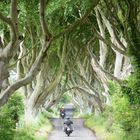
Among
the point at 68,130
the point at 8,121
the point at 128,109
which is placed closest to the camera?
the point at 8,121

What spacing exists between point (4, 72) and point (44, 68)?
15208mm

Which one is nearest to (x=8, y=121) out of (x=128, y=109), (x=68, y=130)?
(x=128, y=109)

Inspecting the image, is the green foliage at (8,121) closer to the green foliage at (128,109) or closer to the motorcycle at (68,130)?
the green foliage at (128,109)

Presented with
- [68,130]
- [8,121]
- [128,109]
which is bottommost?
[8,121]

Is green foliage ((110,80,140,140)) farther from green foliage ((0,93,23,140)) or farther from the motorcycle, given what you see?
the motorcycle

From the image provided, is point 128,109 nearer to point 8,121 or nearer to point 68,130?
point 8,121

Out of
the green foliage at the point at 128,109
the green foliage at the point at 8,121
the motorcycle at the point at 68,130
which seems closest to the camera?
the green foliage at the point at 8,121

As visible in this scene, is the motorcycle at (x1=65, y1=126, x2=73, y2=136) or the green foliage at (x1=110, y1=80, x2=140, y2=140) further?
the motorcycle at (x1=65, y1=126, x2=73, y2=136)

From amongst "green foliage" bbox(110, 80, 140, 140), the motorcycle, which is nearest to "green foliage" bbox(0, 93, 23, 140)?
"green foliage" bbox(110, 80, 140, 140)

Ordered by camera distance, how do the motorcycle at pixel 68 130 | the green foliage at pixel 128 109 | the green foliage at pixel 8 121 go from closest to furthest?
the green foliage at pixel 8 121
the green foliage at pixel 128 109
the motorcycle at pixel 68 130

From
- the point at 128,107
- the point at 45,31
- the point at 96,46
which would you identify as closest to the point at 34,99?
the point at 96,46

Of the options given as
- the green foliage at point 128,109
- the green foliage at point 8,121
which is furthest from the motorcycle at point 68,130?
the green foliage at point 128,109

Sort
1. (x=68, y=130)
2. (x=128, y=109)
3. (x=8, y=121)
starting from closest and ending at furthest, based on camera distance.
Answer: (x=8, y=121)
(x=128, y=109)
(x=68, y=130)

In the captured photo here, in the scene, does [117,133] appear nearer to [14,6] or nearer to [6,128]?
[6,128]
